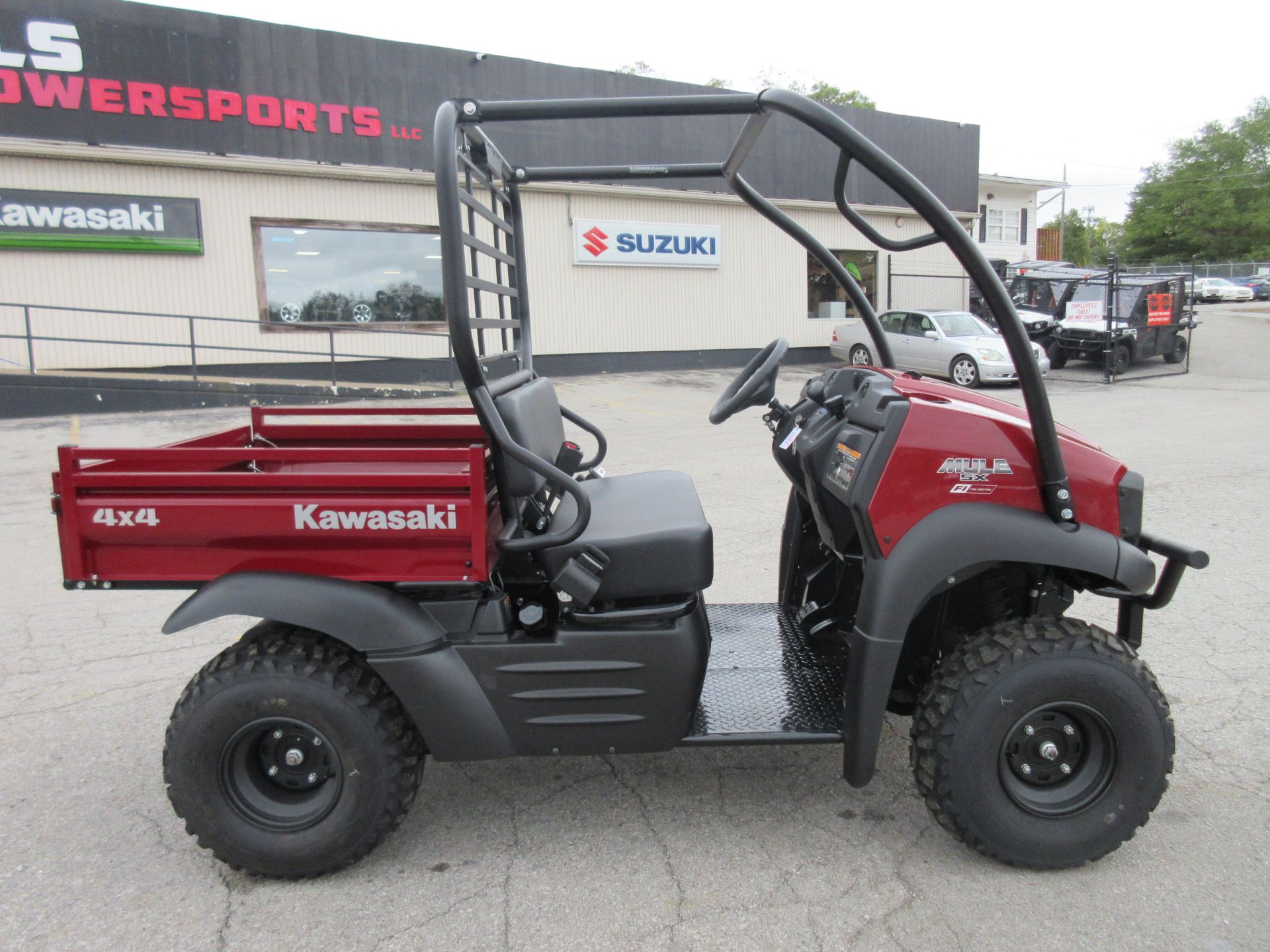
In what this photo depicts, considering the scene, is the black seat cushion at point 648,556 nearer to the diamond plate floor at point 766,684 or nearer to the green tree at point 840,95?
the diamond plate floor at point 766,684

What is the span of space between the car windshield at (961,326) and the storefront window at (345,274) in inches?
376

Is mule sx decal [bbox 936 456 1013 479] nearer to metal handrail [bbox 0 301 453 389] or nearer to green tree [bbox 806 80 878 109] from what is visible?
metal handrail [bbox 0 301 453 389]

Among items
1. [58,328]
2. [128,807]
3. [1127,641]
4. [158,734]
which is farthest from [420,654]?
[58,328]

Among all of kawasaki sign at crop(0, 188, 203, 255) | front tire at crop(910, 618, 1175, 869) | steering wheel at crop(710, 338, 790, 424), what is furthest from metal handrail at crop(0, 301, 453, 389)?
front tire at crop(910, 618, 1175, 869)

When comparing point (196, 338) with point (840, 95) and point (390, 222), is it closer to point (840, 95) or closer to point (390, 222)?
point (390, 222)

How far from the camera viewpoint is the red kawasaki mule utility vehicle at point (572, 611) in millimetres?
2422

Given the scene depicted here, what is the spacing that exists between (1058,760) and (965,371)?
1505 centimetres

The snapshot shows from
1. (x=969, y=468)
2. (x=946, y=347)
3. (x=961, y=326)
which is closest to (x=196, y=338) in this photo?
(x=946, y=347)

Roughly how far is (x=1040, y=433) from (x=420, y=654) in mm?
1767

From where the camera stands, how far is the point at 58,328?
13.7m

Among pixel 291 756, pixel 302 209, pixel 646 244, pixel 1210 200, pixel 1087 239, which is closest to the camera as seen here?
pixel 291 756

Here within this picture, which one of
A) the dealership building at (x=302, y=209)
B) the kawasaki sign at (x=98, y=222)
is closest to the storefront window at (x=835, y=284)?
the dealership building at (x=302, y=209)

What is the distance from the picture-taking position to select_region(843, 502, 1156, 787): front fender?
2.42 meters

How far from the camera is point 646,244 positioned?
18.4 metres
